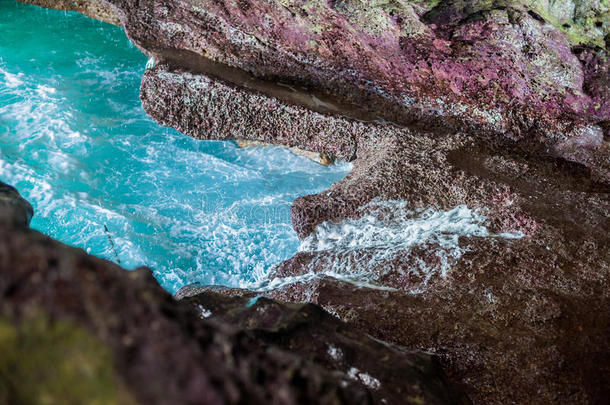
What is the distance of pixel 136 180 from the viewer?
470 centimetres

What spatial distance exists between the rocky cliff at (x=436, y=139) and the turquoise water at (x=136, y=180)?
397 mm

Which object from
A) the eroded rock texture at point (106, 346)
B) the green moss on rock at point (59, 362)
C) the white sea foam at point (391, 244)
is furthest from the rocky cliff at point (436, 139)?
the green moss on rock at point (59, 362)

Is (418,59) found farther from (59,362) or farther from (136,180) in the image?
(59,362)

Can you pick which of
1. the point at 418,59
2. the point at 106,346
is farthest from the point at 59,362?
the point at 418,59

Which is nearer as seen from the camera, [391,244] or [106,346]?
[106,346]

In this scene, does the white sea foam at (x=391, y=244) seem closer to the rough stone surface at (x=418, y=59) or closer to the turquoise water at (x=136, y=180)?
the turquoise water at (x=136, y=180)

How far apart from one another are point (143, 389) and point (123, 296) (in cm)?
18

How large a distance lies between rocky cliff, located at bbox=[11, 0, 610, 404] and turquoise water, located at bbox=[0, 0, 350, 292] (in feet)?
1.30

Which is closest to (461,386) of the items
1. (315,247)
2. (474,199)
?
(315,247)

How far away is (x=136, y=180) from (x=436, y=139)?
3.38 meters

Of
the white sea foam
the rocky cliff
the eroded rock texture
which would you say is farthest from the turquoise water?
the eroded rock texture

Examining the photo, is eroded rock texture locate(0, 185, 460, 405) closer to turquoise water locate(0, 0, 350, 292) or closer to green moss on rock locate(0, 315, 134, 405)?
green moss on rock locate(0, 315, 134, 405)

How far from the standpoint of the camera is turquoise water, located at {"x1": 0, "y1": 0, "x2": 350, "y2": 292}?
4.09 metres

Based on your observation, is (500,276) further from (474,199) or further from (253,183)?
(253,183)
